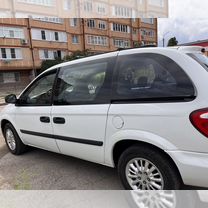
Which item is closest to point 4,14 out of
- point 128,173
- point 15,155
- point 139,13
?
point 139,13

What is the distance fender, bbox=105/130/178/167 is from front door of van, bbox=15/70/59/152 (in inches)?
42.6

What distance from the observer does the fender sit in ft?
7.54

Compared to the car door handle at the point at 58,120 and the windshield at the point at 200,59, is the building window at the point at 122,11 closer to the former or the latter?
the car door handle at the point at 58,120

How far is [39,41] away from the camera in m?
34.8

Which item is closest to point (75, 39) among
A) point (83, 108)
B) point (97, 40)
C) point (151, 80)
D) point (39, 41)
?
point (97, 40)

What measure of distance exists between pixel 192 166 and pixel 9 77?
35.1 meters

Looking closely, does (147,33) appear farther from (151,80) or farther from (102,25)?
(151,80)

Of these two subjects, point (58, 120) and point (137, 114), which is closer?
point (137, 114)

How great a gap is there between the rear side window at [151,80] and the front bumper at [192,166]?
52 centimetres

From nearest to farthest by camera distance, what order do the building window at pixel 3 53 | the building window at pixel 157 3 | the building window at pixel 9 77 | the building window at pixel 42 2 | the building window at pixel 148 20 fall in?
the building window at pixel 3 53
the building window at pixel 9 77
the building window at pixel 42 2
the building window at pixel 148 20
the building window at pixel 157 3

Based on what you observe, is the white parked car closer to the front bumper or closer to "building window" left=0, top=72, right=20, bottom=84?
the front bumper

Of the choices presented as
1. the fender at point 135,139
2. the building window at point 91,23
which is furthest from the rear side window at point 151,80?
the building window at point 91,23

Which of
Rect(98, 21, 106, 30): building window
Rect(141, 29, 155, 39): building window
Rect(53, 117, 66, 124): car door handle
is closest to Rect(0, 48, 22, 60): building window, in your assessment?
Rect(98, 21, 106, 30): building window

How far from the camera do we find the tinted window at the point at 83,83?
2.94m
